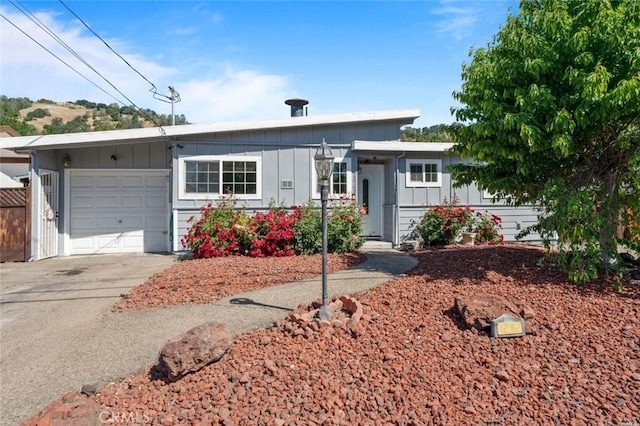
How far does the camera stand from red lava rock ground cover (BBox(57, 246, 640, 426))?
263 cm

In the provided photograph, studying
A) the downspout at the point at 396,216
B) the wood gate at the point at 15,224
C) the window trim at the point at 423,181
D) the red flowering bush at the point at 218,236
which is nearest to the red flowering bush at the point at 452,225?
the downspout at the point at 396,216

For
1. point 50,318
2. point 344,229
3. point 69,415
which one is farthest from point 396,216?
point 69,415

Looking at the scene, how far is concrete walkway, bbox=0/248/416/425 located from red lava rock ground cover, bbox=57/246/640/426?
1.33 feet

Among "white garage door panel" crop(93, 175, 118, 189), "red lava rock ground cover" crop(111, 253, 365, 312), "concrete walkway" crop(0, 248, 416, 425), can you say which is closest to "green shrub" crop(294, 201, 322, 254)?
"red lava rock ground cover" crop(111, 253, 365, 312)

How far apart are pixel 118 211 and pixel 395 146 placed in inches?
290

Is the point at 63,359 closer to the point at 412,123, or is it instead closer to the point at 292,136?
the point at 292,136

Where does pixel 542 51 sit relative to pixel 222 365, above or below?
above

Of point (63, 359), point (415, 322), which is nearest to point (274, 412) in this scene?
point (415, 322)

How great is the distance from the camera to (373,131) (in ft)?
34.3

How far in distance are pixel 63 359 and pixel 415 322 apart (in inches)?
130

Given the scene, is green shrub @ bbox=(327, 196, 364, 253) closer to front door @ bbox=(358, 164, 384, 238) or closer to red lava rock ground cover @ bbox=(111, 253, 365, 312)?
red lava rock ground cover @ bbox=(111, 253, 365, 312)

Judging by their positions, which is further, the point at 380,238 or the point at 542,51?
the point at 380,238

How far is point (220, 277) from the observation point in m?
6.17

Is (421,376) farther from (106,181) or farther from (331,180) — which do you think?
(106,181)
